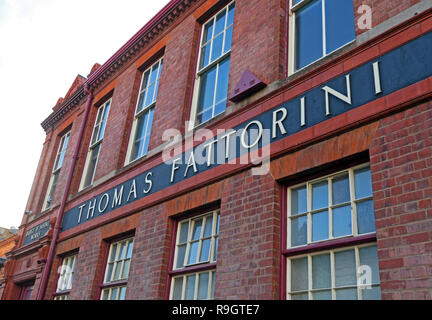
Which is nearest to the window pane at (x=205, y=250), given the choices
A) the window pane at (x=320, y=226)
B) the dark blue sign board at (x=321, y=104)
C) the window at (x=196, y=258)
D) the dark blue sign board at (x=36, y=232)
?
the window at (x=196, y=258)

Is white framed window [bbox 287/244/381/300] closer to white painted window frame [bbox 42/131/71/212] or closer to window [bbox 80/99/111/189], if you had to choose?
window [bbox 80/99/111/189]

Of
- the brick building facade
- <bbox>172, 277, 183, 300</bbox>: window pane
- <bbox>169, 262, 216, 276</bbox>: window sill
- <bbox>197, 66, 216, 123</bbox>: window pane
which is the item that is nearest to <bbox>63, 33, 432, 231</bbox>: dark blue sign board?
the brick building facade

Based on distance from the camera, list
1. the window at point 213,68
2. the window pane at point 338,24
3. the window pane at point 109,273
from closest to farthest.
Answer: the window pane at point 338,24 < the window at point 213,68 < the window pane at point 109,273

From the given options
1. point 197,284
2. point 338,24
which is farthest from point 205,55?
point 197,284

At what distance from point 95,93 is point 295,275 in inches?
350

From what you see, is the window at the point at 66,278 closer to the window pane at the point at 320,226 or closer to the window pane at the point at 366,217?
the window pane at the point at 320,226

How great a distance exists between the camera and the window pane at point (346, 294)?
4.32m

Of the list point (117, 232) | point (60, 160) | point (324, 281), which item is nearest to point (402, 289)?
point (324, 281)

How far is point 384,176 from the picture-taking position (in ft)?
14.3

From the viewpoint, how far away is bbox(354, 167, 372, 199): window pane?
4.63 m
